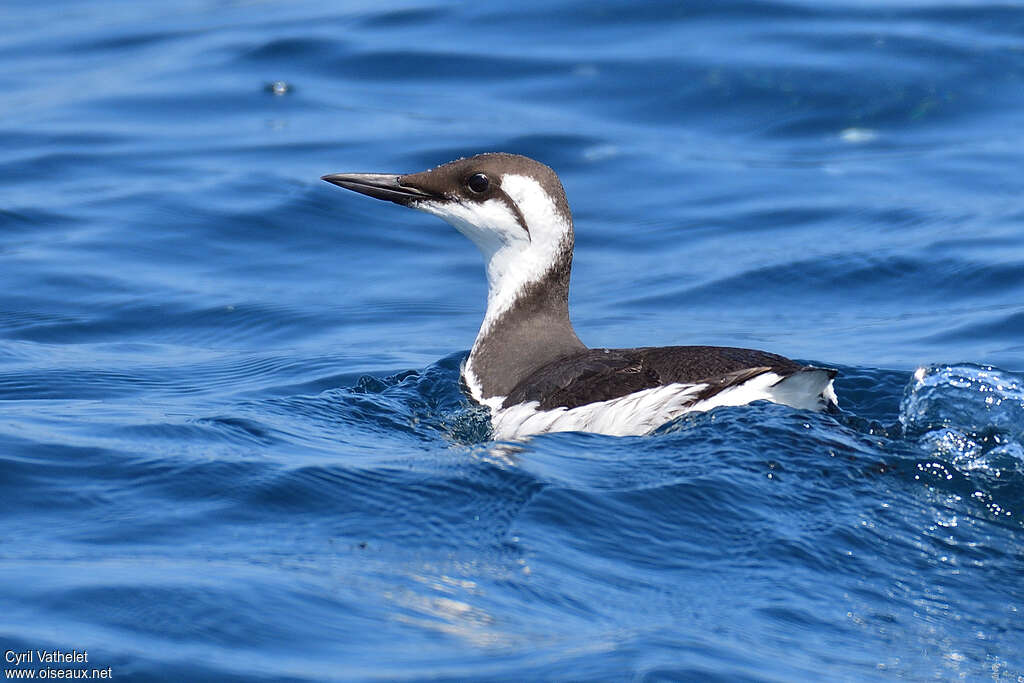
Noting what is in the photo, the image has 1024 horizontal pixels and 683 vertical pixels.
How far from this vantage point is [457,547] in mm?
4465

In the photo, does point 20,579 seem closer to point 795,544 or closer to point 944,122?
point 795,544

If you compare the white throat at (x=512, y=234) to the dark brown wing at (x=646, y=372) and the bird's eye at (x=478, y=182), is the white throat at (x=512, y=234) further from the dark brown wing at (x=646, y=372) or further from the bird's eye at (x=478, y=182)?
the dark brown wing at (x=646, y=372)

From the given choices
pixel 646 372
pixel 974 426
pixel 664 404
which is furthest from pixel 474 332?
pixel 974 426

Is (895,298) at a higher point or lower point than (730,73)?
lower

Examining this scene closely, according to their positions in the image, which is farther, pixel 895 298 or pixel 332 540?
pixel 895 298

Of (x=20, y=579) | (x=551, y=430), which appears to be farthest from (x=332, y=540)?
(x=551, y=430)

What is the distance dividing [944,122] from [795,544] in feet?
25.2

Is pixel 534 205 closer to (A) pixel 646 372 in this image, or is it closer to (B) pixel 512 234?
(B) pixel 512 234

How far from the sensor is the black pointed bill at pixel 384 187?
258 inches

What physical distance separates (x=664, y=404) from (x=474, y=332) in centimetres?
313

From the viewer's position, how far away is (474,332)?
8367 millimetres

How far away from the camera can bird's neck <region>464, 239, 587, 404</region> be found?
6352mm

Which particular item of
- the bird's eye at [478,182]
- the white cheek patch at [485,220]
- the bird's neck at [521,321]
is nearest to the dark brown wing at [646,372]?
the bird's neck at [521,321]

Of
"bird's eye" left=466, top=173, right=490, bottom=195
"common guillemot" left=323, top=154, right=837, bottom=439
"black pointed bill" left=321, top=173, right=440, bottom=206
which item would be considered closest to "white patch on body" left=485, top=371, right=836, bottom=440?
"common guillemot" left=323, top=154, right=837, bottom=439
